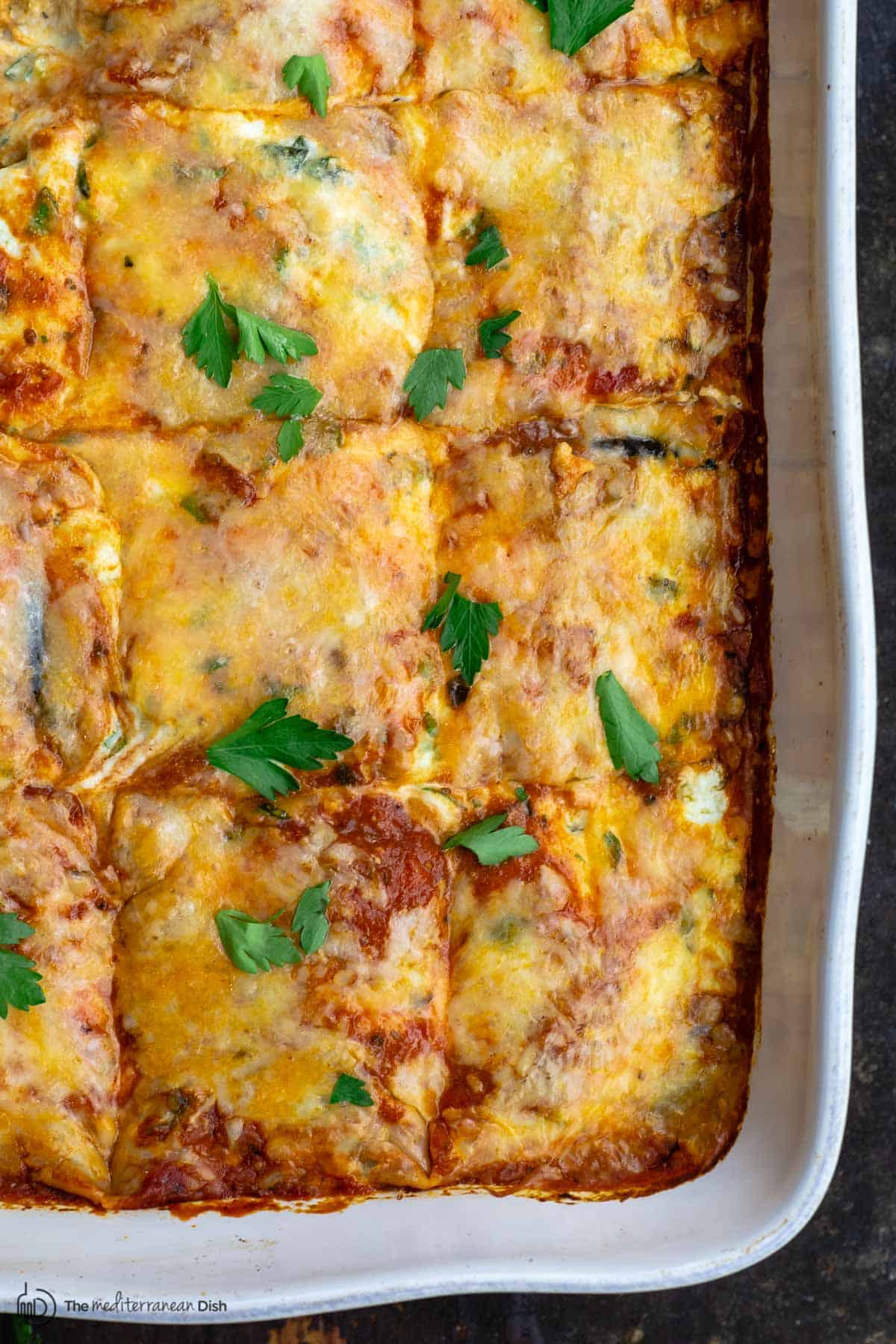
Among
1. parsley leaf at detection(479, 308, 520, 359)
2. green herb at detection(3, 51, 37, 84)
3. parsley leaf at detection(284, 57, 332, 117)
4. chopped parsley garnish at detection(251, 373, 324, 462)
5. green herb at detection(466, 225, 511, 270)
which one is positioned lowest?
chopped parsley garnish at detection(251, 373, 324, 462)

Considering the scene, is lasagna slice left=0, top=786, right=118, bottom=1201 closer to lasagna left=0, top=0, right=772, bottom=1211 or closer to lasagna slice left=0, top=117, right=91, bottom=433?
lasagna left=0, top=0, right=772, bottom=1211

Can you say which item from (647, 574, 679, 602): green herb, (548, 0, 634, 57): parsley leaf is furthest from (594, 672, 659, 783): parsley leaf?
(548, 0, 634, 57): parsley leaf

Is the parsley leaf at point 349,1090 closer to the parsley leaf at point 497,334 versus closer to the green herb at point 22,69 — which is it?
the parsley leaf at point 497,334

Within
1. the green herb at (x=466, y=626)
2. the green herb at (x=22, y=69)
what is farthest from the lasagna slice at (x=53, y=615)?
the green herb at (x=22, y=69)

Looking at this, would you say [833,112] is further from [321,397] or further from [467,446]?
[321,397]

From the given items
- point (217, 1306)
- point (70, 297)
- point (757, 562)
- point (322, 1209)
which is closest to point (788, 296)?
point (757, 562)

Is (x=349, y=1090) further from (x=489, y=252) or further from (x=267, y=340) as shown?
(x=489, y=252)
